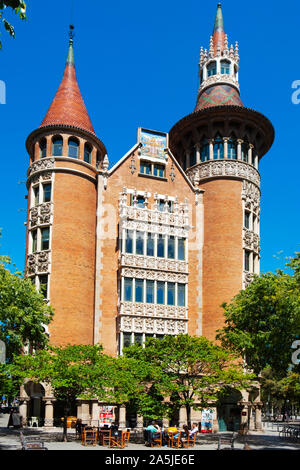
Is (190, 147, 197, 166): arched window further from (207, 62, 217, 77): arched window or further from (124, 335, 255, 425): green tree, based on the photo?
(124, 335, 255, 425): green tree

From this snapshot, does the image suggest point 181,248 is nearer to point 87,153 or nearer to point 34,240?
point 87,153

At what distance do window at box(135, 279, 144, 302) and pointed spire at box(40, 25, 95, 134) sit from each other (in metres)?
12.7

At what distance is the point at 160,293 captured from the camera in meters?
43.8

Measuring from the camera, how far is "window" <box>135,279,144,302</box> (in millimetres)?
42812

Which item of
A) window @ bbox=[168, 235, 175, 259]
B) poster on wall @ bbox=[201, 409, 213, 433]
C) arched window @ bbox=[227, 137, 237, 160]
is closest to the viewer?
poster on wall @ bbox=[201, 409, 213, 433]

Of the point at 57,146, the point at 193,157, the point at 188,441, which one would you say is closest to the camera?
the point at 188,441

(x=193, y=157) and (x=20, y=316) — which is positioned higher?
(x=193, y=157)

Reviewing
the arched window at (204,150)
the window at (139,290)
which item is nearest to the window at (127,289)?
the window at (139,290)

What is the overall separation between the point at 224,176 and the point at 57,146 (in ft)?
45.3

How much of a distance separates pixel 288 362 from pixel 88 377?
11.0 m

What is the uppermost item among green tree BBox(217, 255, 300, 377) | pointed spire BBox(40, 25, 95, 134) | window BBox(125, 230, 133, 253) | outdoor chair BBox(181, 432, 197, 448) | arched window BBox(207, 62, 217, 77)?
arched window BBox(207, 62, 217, 77)

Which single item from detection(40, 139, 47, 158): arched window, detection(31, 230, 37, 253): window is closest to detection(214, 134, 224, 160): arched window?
detection(40, 139, 47, 158): arched window

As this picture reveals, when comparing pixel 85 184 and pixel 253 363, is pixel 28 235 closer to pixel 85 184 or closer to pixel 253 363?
pixel 85 184

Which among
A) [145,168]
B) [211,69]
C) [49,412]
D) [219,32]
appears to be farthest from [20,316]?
[219,32]
